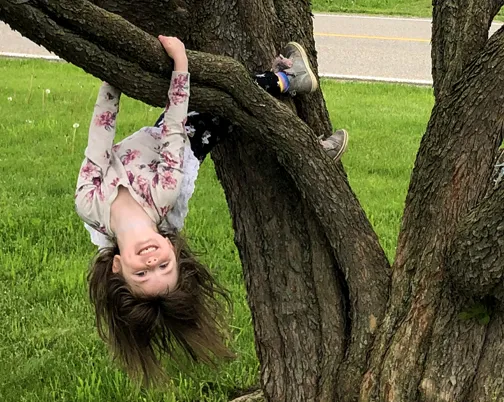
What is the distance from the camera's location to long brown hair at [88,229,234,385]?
8.84ft

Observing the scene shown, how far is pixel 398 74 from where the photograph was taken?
9.42 metres

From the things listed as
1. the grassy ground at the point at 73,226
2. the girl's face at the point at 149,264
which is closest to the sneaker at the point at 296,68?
the girl's face at the point at 149,264

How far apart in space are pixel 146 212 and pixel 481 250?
108cm

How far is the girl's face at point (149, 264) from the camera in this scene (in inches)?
99.8

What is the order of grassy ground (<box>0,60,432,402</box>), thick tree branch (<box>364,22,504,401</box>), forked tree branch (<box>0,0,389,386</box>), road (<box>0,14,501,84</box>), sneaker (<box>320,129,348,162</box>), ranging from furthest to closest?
road (<box>0,14,501,84</box>), grassy ground (<box>0,60,432,402</box>), sneaker (<box>320,129,348,162</box>), thick tree branch (<box>364,22,504,401</box>), forked tree branch (<box>0,0,389,386</box>)

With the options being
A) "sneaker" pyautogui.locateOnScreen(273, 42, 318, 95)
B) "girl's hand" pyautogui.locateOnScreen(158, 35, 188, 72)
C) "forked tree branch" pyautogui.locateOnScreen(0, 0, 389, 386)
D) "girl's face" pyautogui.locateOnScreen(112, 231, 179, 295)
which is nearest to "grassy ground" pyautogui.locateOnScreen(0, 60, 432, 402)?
"girl's face" pyautogui.locateOnScreen(112, 231, 179, 295)

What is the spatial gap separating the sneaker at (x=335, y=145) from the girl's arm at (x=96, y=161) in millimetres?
727

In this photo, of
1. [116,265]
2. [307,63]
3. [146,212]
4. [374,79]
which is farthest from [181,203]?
[374,79]

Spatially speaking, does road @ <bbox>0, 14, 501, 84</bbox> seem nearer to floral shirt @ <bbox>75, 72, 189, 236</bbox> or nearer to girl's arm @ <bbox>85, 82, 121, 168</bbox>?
floral shirt @ <bbox>75, 72, 189, 236</bbox>

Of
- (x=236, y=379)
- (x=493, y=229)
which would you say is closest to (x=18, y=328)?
(x=236, y=379)

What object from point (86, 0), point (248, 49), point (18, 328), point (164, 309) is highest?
point (86, 0)

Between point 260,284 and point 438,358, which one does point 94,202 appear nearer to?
point 260,284

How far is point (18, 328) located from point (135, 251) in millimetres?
1611

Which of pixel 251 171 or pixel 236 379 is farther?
pixel 236 379
